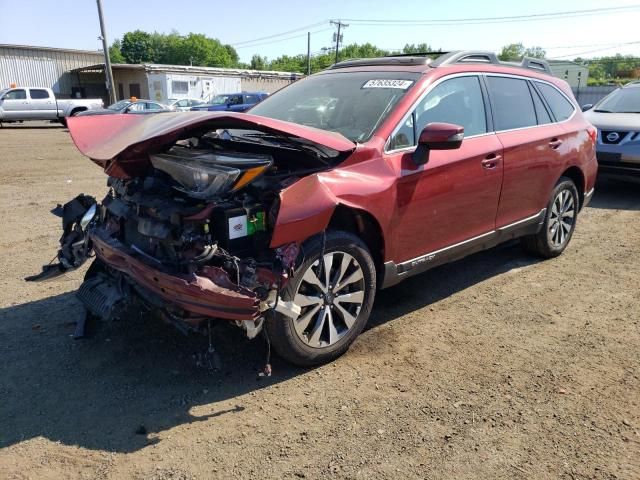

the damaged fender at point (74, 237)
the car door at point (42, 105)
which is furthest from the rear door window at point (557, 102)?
the car door at point (42, 105)

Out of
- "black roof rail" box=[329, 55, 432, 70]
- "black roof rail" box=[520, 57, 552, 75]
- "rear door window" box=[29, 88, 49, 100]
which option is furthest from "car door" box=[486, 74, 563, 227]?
"rear door window" box=[29, 88, 49, 100]

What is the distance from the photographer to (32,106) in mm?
26328

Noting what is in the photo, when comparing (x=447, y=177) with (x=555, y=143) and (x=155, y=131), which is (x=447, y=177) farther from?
(x=155, y=131)

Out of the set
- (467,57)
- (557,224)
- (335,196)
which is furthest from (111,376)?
(557,224)

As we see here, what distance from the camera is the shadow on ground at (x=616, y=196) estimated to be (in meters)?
8.27

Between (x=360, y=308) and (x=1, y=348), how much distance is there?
8.12ft

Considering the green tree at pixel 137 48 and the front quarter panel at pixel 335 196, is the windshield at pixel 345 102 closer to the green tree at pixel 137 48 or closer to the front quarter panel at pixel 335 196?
the front quarter panel at pixel 335 196

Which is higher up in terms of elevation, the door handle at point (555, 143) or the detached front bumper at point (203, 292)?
the door handle at point (555, 143)

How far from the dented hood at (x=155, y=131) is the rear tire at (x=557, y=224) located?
2875mm

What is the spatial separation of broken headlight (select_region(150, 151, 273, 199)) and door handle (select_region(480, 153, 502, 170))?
6.49 ft

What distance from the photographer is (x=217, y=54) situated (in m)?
125

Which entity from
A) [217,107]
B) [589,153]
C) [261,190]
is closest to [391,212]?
[261,190]

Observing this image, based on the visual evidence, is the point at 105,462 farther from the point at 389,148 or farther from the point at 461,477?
the point at 389,148

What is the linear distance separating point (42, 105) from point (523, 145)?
2742 cm
